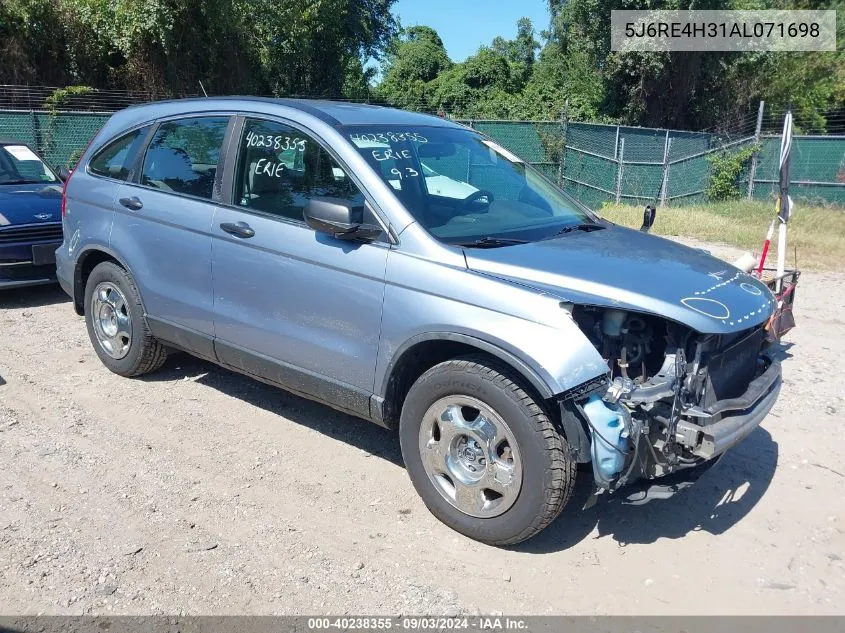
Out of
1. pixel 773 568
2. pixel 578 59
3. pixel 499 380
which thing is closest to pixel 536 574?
pixel 499 380

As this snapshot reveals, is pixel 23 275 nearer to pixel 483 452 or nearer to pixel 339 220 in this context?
pixel 339 220

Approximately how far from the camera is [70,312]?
746 centimetres

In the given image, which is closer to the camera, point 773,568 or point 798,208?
point 773,568

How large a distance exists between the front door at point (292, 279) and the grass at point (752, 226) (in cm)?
851

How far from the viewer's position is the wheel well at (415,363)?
12.0ft

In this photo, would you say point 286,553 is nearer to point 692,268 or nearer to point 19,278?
point 692,268

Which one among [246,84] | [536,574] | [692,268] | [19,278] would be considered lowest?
[536,574]

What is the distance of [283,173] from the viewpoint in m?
4.39

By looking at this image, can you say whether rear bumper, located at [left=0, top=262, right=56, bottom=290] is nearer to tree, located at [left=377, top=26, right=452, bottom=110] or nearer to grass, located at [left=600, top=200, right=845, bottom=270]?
grass, located at [left=600, top=200, right=845, bottom=270]

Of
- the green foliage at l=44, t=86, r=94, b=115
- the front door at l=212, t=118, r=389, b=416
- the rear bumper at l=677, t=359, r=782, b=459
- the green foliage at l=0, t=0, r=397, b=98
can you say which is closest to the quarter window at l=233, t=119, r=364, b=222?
the front door at l=212, t=118, r=389, b=416

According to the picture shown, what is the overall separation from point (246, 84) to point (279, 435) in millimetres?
21201

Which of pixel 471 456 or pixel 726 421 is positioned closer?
pixel 726 421

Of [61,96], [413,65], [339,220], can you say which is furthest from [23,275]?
[413,65]

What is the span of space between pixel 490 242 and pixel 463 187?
681 millimetres
